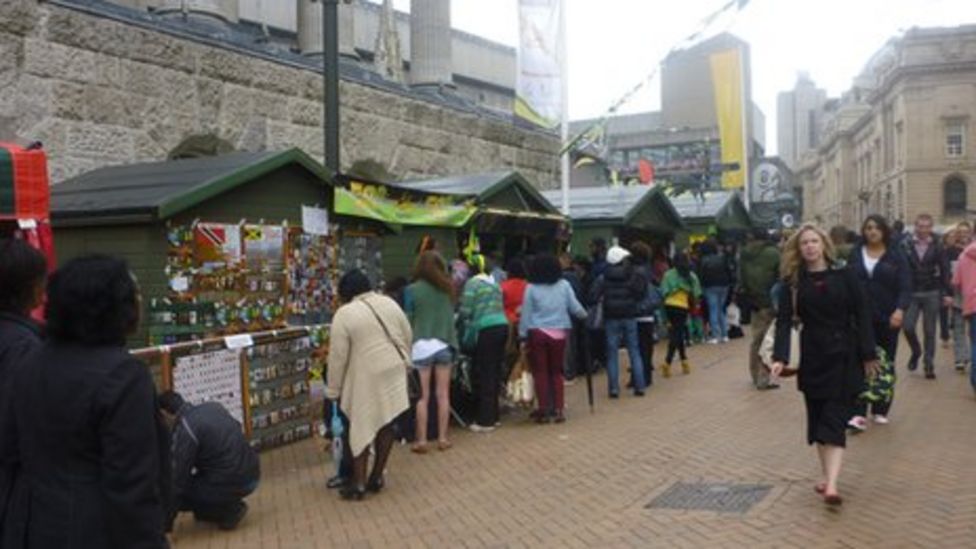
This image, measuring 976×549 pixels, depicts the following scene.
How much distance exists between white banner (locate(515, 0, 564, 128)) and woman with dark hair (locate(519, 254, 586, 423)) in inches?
271

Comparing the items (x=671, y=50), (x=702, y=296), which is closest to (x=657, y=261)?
(x=702, y=296)

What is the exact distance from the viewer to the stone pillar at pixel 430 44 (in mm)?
19828

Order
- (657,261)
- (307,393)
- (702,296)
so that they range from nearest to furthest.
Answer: (307,393), (657,261), (702,296)

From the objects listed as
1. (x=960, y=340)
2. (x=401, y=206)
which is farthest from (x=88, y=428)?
(x=960, y=340)

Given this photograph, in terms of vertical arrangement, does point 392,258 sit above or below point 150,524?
above

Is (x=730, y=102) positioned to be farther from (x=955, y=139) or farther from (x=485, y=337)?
(x=955, y=139)

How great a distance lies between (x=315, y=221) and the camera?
9484 mm

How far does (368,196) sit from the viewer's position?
33.6ft

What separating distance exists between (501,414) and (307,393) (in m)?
2.28

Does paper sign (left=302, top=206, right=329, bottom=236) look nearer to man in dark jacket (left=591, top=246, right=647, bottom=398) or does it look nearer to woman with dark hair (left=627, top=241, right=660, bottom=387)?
man in dark jacket (left=591, top=246, right=647, bottom=398)

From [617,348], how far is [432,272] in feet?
11.5

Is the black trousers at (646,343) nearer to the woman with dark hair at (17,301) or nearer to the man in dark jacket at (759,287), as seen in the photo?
the man in dark jacket at (759,287)

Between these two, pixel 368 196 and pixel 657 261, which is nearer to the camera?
pixel 368 196

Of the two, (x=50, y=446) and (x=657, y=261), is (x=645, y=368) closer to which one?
(x=657, y=261)
